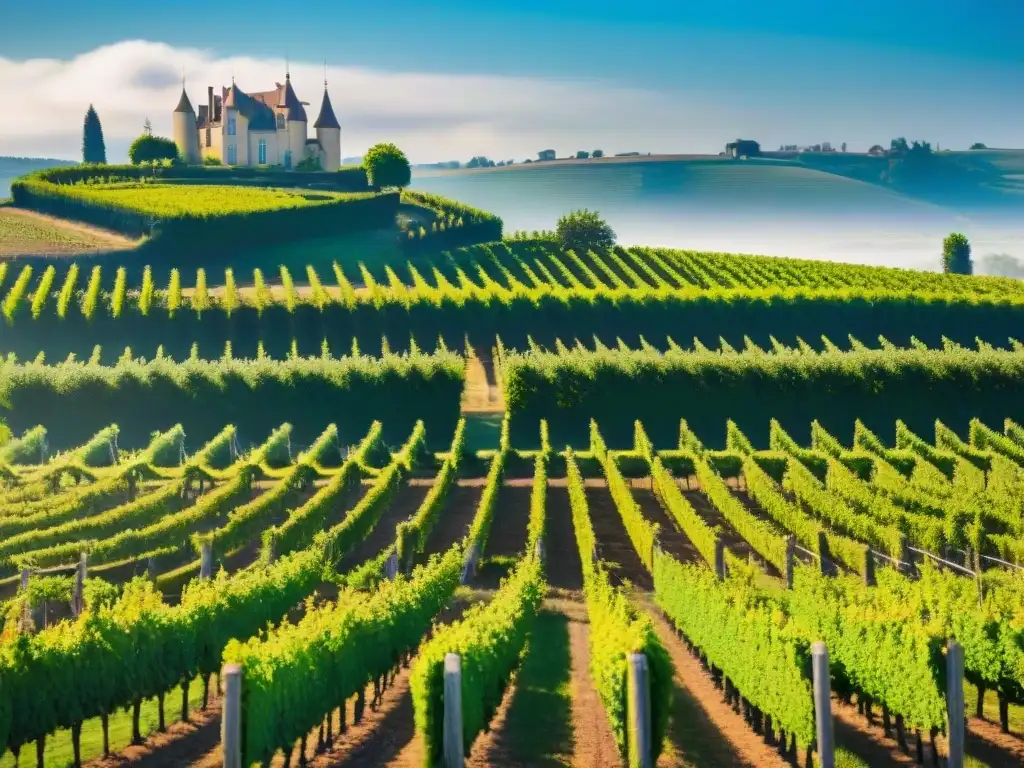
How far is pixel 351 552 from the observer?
34.8 meters

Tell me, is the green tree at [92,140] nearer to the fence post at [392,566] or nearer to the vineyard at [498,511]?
the vineyard at [498,511]

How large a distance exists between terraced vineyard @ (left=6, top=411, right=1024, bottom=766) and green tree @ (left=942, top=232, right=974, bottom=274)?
9569 centimetres

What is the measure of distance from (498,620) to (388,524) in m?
21.3

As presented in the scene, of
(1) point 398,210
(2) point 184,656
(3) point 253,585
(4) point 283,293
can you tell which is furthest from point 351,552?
(1) point 398,210

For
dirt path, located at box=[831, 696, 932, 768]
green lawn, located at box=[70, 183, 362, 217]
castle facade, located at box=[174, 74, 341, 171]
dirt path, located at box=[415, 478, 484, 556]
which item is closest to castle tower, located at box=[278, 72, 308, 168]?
castle facade, located at box=[174, 74, 341, 171]

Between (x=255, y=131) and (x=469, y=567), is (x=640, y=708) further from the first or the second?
(x=255, y=131)

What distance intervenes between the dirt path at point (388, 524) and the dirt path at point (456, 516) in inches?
40.2

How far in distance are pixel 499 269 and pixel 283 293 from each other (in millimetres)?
18463

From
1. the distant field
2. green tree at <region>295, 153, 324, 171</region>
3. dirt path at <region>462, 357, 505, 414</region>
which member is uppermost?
green tree at <region>295, 153, 324, 171</region>

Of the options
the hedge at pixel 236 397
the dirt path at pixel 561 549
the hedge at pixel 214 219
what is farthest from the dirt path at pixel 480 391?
the hedge at pixel 214 219

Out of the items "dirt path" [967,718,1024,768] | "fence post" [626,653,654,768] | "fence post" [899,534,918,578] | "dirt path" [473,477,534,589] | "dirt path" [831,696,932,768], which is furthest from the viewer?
"dirt path" [473,477,534,589]

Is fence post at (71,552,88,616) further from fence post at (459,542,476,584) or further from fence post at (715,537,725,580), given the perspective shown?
fence post at (715,537,725,580)

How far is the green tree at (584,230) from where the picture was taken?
105 metres

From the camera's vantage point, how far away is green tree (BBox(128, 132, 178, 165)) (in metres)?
133
